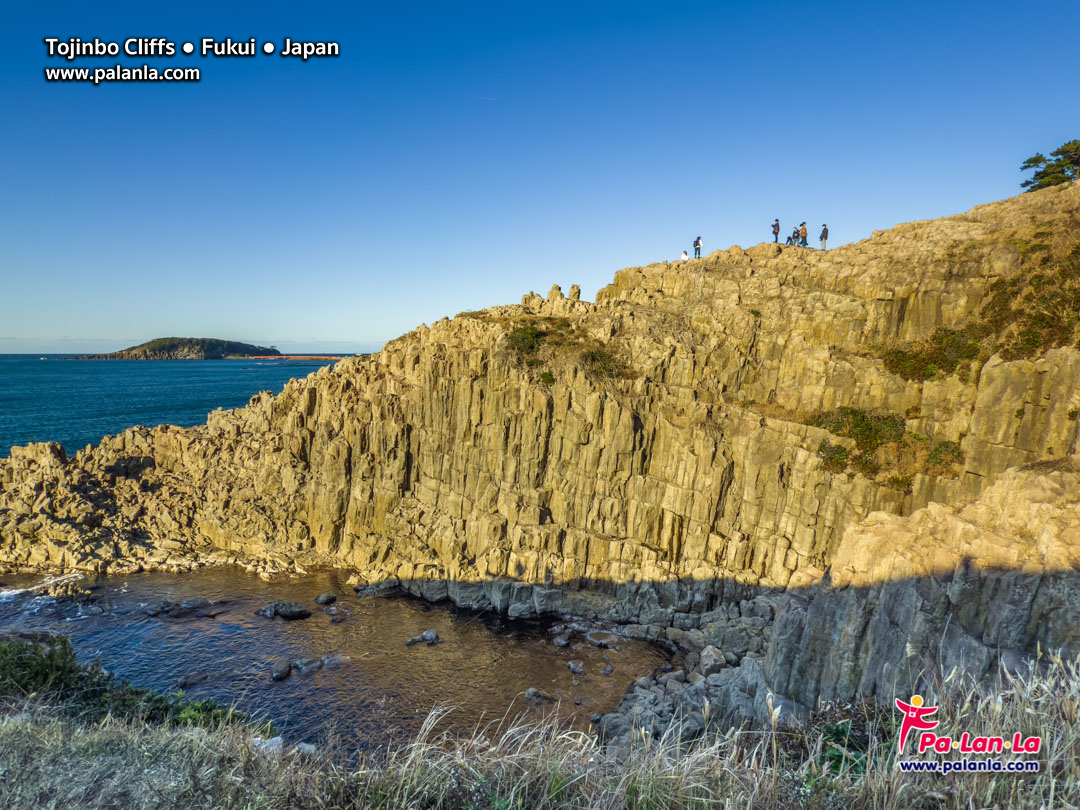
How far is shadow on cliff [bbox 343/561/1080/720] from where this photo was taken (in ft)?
43.1

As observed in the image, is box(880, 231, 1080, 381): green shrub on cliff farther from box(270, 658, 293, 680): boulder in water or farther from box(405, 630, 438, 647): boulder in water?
box(270, 658, 293, 680): boulder in water

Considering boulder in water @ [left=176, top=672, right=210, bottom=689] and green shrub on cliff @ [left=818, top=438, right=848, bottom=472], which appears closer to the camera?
A: boulder in water @ [left=176, top=672, right=210, bottom=689]

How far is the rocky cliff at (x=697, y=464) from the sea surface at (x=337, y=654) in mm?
2451

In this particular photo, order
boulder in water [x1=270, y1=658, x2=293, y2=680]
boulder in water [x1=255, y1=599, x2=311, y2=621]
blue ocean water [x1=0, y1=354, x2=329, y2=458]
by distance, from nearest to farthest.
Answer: boulder in water [x1=270, y1=658, x2=293, y2=680], boulder in water [x1=255, y1=599, x2=311, y2=621], blue ocean water [x1=0, y1=354, x2=329, y2=458]

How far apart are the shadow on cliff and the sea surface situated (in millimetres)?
2781

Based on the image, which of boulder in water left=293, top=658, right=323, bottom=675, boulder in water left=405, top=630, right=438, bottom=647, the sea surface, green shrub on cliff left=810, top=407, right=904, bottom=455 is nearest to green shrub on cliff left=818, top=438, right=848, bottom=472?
green shrub on cliff left=810, top=407, right=904, bottom=455

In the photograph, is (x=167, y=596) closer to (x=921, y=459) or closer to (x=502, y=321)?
(x=502, y=321)

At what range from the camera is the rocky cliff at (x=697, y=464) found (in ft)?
63.0

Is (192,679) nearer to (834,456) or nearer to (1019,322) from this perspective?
(834,456)

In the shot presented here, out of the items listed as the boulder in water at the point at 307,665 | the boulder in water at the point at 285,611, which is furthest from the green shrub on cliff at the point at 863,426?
the boulder in water at the point at 285,611

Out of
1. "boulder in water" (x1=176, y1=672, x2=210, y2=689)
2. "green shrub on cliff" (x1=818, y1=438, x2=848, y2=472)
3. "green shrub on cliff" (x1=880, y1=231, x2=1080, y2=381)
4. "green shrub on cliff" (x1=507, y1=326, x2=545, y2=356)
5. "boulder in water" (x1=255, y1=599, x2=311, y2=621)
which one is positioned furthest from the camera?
"green shrub on cliff" (x1=507, y1=326, x2=545, y2=356)

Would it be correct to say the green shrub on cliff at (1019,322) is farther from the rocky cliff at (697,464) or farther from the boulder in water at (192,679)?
the boulder in water at (192,679)

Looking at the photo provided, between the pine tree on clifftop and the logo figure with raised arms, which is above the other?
the pine tree on clifftop

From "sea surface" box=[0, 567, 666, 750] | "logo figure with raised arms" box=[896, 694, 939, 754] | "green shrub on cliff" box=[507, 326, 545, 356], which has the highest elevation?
"green shrub on cliff" box=[507, 326, 545, 356]
